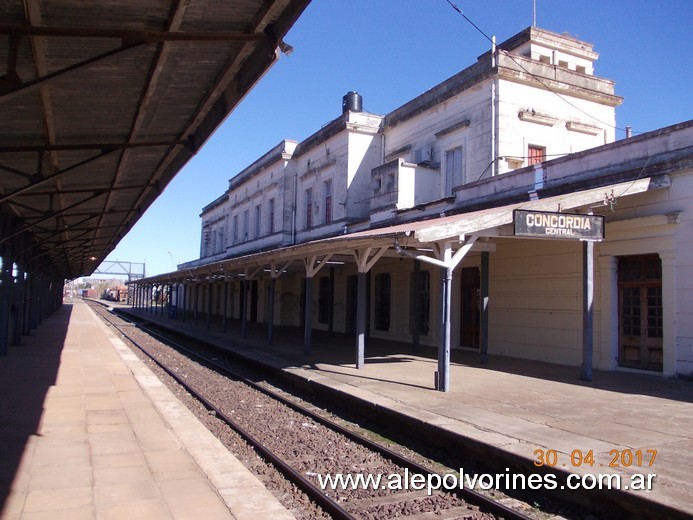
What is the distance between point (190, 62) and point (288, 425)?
17.6 ft

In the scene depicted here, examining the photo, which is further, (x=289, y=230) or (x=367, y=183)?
(x=289, y=230)

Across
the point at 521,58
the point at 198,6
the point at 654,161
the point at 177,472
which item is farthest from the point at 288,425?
the point at 521,58

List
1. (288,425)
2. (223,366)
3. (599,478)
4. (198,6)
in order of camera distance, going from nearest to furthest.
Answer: (198,6), (599,478), (288,425), (223,366)

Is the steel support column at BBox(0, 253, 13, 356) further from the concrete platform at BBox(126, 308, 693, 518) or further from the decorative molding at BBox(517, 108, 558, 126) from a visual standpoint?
the decorative molding at BBox(517, 108, 558, 126)

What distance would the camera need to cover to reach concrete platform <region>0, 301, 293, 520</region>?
14.9 ft

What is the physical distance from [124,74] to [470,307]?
12.2m

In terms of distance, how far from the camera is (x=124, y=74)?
5289 mm

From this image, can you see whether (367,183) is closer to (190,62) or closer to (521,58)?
(521,58)

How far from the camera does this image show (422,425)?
7.05m

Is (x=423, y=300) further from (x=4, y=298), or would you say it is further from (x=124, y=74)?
(x=124, y=74)

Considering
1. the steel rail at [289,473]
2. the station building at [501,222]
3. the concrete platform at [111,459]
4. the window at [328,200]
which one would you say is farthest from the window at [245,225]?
the steel rail at [289,473]

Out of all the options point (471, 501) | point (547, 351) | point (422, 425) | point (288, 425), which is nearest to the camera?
point (471, 501)

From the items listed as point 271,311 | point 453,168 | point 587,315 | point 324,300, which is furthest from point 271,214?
point 587,315

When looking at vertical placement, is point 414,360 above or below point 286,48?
below
